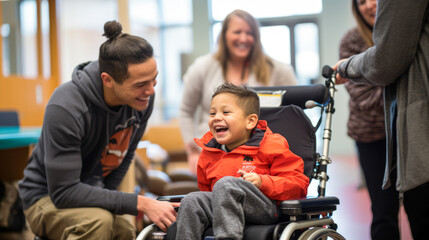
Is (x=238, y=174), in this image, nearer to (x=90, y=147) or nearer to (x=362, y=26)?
(x=90, y=147)

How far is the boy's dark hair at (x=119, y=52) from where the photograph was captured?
195cm

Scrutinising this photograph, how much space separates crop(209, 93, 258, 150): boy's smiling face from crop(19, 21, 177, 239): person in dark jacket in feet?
1.04

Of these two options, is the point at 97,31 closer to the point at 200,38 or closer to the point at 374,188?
the point at 200,38

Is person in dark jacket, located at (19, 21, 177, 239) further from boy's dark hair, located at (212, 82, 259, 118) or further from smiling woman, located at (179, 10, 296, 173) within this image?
smiling woman, located at (179, 10, 296, 173)

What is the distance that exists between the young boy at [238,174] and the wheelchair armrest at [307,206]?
0.08 meters

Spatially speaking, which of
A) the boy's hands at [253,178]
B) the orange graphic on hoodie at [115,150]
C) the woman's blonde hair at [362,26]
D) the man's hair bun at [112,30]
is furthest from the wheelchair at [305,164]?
the man's hair bun at [112,30]

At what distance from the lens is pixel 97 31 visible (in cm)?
1179

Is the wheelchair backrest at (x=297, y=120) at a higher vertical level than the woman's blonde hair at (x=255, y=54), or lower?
lower

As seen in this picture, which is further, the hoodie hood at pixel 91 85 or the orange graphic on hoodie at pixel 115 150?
the orange graphic on hoodie at pixel 115 150

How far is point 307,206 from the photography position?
1.63 m

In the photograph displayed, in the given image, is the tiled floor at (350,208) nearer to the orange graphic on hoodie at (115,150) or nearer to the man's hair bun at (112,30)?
the orange graphic on hoodie at (115,150)

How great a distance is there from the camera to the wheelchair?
1604 mm

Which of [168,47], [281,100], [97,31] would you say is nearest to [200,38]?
[168,47]

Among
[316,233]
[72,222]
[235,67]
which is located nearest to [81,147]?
[72,222]
